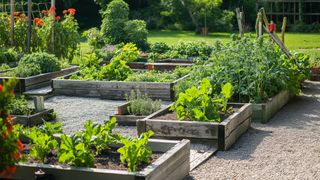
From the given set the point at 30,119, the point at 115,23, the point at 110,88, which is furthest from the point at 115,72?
the point at 115,23

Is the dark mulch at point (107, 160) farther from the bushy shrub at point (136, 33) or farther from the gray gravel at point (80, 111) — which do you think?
the bushy shrub at point (136, 33)

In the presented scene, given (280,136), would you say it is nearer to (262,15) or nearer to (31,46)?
(262,15)

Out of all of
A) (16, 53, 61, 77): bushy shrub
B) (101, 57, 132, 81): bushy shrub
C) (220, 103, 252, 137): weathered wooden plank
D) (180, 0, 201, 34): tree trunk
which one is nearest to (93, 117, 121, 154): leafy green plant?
(220, 103, 252, 137): weathered wooden plank

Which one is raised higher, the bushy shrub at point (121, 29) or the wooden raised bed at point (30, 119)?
the bushy shrub at point (121, 29)

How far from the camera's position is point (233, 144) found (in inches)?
331

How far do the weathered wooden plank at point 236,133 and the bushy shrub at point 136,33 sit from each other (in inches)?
352

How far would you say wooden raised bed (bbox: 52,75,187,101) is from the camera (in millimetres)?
11672

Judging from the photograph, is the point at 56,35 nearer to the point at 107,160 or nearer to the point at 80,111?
the point at 80,111

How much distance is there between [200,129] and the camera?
8.20m

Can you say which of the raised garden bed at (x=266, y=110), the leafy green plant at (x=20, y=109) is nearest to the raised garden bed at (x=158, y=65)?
the raised garden bed at (x=266, y=110)

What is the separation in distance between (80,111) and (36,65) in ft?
9.42

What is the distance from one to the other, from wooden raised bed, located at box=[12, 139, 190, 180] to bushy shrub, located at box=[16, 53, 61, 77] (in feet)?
22.5

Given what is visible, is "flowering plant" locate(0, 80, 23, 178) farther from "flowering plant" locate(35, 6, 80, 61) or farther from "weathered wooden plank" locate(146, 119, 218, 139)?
"flowering plant" locate(35, 6, 80, 61)

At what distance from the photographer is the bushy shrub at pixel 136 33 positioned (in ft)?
58.4
